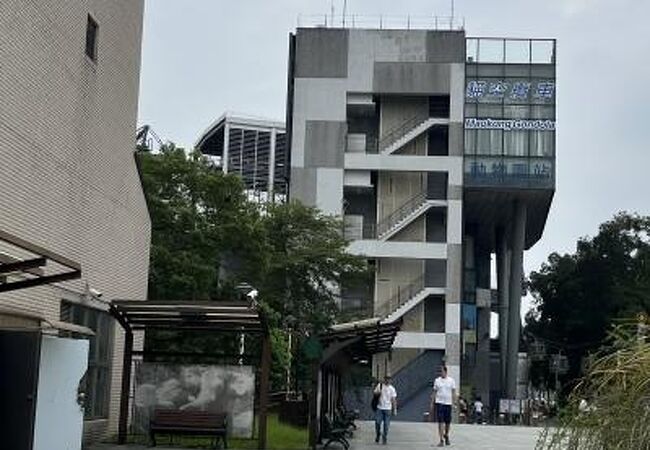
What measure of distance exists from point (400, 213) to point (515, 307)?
9916 mm

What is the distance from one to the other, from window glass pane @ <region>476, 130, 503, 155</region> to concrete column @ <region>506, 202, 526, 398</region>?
4626mm

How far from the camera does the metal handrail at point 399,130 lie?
243 ft

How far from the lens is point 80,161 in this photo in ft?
64.5

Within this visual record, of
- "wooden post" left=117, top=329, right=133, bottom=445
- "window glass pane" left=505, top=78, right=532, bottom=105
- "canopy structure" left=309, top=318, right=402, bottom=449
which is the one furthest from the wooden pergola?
"window glass pane" left=505, top=78, right=532, bottom=105

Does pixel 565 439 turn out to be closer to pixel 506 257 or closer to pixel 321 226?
pixel 321 226

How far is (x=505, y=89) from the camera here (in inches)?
2874

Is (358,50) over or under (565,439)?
over

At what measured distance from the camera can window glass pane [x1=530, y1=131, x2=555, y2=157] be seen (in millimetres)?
72188

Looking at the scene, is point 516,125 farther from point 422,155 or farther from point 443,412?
point 443,412

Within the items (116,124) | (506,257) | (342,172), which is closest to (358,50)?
(342,172)

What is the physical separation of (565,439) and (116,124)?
1592 centimetres

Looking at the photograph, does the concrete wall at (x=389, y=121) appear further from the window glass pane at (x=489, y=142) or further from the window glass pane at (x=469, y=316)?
the window glass pane at (x=469, y=316)

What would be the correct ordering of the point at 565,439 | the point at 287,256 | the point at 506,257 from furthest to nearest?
the point at 506,257
the point at 287,256
the point at 565,439

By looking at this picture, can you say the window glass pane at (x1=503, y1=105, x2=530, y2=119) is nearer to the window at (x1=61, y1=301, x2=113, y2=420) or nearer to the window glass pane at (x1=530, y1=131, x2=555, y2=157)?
the window glass pane at (x1=530, y1=131, x2=555, y2=157)
